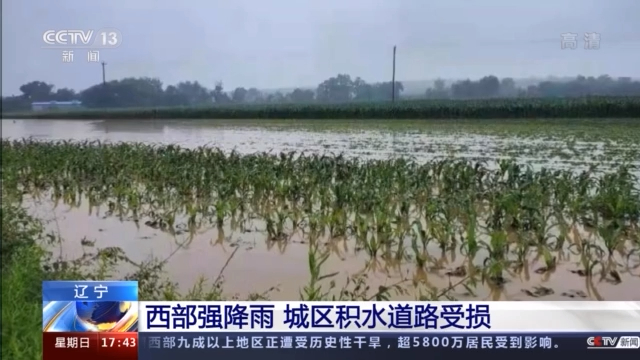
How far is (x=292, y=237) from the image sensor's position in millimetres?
1332

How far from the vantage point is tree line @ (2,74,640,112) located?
1230 millimetres

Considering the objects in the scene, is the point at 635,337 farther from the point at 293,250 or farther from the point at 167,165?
the point at 167,165

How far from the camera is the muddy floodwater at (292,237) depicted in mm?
1205

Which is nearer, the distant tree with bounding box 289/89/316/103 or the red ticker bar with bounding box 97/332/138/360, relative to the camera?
the red ticker bar with bounding box 97/332/138/360

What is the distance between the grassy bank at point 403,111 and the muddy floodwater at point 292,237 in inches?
1.1

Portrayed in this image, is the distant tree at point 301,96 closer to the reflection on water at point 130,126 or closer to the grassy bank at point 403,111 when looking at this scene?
the grassy bank at point 403,111

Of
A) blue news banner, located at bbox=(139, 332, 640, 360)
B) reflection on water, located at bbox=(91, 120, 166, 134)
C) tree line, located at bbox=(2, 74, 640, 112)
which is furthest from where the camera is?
reflection on water, located at bbox=(91, 120, 166, 134)

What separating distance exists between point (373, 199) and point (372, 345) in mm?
358

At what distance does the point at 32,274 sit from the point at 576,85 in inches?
49.6

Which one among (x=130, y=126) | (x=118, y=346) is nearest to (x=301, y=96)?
(x=130, y=126)

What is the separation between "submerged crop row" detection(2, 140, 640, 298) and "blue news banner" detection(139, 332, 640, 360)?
0.46 feet
